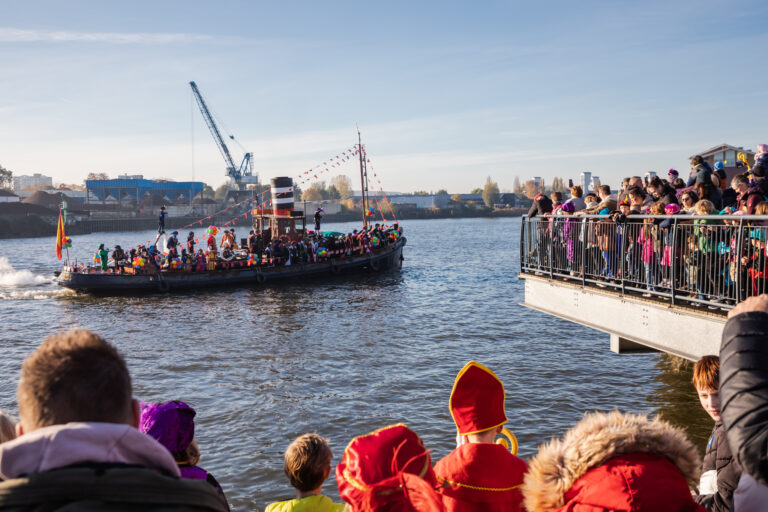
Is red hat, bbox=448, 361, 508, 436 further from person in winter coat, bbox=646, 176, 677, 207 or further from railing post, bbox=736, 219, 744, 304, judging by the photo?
person in winter coat, bbox=646, 176, 677, 207

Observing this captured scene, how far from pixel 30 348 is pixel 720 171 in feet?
68.4

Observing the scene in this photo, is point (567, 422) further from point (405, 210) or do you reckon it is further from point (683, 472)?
point (405, 210)

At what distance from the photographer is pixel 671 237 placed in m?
8.95

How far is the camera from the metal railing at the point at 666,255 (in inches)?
299

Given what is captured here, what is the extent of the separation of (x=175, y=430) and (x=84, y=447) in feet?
8.47

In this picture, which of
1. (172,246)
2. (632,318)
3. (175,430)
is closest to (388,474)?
(175,430)

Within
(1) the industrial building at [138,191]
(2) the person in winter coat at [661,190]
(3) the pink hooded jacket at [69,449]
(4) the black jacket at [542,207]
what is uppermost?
(1) the industrial building at [138,191]

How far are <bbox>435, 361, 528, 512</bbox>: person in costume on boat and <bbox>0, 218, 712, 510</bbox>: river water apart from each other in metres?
7.00

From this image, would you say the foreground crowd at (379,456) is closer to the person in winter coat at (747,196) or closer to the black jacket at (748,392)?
the black jacket at (748,392)

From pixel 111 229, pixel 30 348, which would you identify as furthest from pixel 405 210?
Result: pixel 30 348

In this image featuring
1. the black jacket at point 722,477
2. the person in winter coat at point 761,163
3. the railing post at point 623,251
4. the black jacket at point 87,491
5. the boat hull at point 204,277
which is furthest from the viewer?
the boat hull at point 204,277

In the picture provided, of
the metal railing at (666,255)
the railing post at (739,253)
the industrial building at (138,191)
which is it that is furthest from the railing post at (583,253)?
the industrial building at (138,191)

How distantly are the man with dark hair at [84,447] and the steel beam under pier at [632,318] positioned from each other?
7289 mm

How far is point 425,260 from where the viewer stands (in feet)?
183
